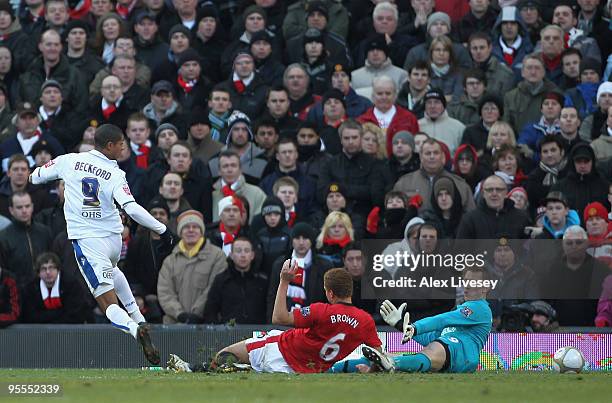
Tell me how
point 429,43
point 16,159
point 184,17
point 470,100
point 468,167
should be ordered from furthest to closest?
1. point 184,17
2. point 429,43
3. point 470,100
4. point 16,159
5. point 468,167

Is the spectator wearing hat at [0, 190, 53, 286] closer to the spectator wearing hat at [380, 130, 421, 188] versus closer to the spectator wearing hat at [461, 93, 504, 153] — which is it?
the spectator wearing hat at [380, 130, 421, 188]

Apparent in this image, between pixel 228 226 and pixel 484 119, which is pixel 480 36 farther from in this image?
pixel 228 226

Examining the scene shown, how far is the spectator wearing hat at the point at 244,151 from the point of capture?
20266 millimetres

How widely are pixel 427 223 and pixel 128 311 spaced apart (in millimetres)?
4472

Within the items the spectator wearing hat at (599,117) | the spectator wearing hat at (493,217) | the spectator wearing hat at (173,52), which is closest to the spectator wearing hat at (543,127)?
the spectator wearing hat at (599,117)

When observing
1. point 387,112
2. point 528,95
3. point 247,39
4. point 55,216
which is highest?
point 247,39

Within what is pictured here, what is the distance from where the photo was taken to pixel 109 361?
1764cm

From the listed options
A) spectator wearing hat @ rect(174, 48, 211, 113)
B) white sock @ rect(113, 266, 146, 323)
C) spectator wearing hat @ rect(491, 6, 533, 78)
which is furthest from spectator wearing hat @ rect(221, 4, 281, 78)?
white sock @ rect(113, 266, 146, 323)

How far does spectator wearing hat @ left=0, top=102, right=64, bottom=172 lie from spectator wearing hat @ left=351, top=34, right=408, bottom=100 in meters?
4.46

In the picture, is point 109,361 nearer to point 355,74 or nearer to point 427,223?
point 427,223

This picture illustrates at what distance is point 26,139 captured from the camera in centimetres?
2103

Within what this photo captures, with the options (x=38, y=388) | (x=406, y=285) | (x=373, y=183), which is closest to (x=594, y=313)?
(x=406, y=285)

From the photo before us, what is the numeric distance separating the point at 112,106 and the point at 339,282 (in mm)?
8485

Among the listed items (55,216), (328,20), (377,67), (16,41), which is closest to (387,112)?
(377,67)
